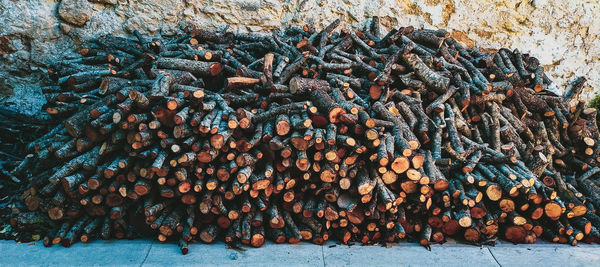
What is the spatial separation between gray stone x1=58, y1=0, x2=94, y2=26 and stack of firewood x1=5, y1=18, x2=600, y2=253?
163 cm

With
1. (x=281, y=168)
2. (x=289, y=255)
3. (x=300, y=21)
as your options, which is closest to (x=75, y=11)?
(x=300, y=21)

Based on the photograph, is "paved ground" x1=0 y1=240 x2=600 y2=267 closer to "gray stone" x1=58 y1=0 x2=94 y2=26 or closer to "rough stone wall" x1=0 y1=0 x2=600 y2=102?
"rough stone wall" x1=0 y1=0 x2=600 y2=102

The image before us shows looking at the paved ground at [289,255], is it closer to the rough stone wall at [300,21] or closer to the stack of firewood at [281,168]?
the stack of firewood at [281,168]

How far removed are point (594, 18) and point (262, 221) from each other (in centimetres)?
761

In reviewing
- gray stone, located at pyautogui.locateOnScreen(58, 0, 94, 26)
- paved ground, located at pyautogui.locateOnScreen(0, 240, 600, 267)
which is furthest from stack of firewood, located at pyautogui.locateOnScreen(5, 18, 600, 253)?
gray stone, located at pyautogui.locateOnScreen(58, 0, 94, 26)

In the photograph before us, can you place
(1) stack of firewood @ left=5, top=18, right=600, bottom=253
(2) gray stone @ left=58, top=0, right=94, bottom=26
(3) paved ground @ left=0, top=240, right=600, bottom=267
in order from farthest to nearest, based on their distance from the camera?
(2) gray stone @ left=58, top=0, right=94, bottom=26 → (1) stack of firewood @ left=5, top=18, right=600, bottom=253 → (3) paved ground @ left=0, top=240, right=600, bottom=267

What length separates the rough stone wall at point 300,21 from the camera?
19.0 ft

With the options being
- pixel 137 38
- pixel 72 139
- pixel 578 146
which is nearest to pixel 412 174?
pixel 578 146

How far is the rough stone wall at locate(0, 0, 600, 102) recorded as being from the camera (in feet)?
19.0

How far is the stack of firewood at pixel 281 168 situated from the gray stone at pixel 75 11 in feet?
5.34

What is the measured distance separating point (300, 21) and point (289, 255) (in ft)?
14.5

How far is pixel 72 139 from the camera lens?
12.6 ft

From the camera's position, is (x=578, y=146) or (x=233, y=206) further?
(x=578, y=146)

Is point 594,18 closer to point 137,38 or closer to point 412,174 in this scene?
point 412,174
